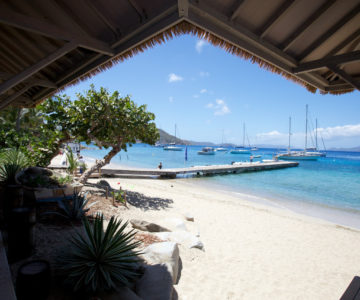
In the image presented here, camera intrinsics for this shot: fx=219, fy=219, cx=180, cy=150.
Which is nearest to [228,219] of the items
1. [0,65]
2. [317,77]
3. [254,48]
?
[317,77]

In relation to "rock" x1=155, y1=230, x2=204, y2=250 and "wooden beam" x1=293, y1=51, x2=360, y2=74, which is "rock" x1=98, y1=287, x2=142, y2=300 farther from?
"wooden beam" x1=293, y1=51, x2=360, y2=74

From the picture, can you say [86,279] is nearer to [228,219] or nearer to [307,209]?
[228,219]

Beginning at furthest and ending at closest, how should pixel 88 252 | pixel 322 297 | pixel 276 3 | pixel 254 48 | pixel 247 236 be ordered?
pixel 247 236 < pixel 322 297 < pixel 88 252 < pixel 254 48 < pixel 276 3

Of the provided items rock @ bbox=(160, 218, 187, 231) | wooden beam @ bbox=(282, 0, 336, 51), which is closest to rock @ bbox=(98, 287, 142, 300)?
rock @ bbox=(160, 218, 187, 231)

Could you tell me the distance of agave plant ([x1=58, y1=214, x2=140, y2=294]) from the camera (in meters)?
2.81

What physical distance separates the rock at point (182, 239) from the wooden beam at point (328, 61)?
423 cm

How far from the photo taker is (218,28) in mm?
2588

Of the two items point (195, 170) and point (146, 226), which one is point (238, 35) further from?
point (195, 170)

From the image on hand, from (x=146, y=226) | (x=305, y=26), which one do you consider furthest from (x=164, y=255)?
(x=305, y=26)

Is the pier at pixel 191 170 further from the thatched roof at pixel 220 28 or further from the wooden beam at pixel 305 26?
the wooden beam at pixel 305 26

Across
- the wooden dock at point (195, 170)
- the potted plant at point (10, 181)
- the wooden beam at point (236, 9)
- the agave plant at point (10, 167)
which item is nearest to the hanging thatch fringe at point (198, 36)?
the wooden beam at point (236, 9)

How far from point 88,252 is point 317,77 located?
4.68 m

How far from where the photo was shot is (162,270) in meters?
3.46

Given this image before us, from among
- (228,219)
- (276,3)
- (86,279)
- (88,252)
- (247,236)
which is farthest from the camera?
(228,219)
